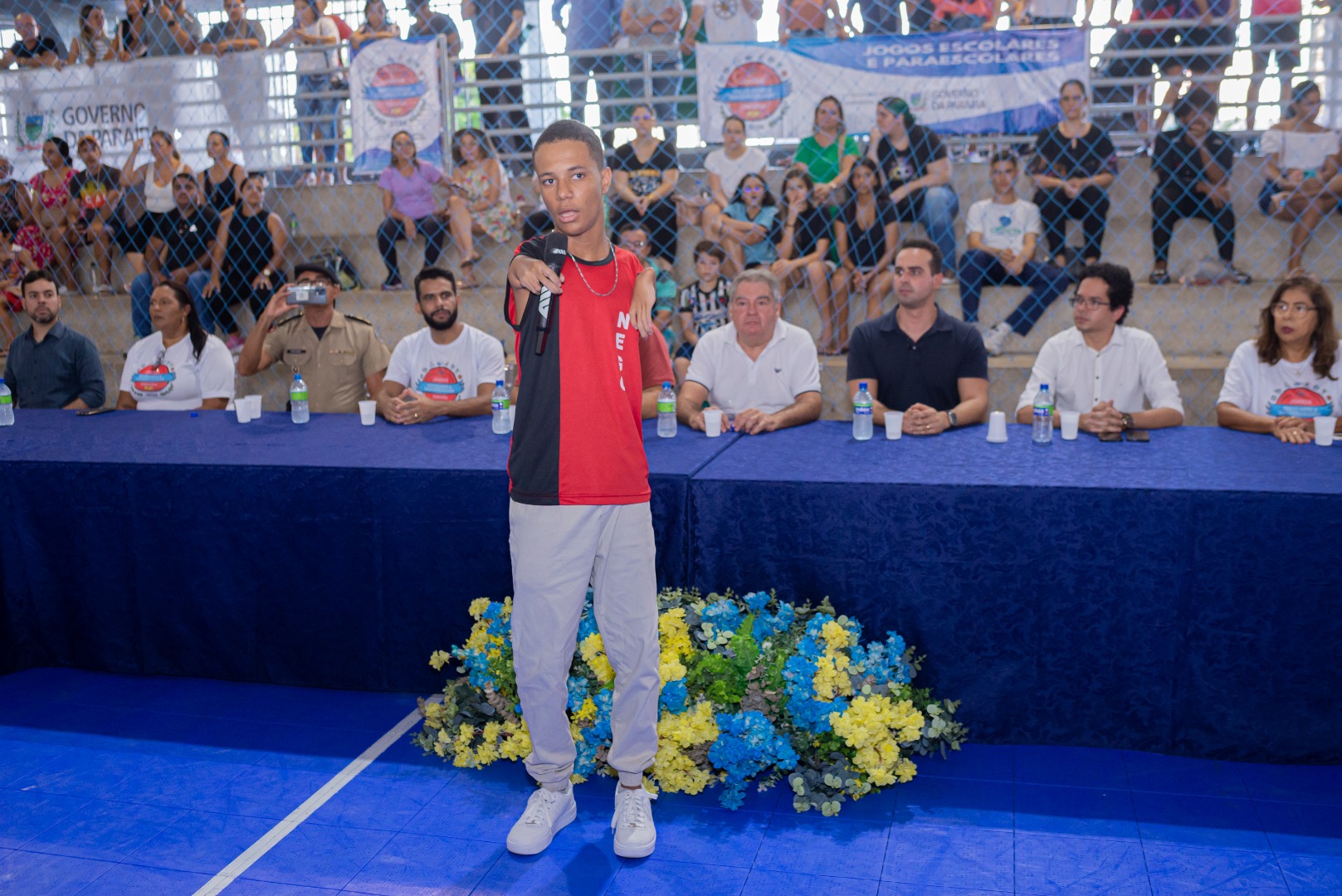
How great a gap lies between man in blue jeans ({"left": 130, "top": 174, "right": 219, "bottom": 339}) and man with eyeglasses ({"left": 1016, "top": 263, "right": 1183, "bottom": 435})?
15.7ft

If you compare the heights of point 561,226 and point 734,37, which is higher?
point 734,37

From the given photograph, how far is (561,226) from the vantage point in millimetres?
1977

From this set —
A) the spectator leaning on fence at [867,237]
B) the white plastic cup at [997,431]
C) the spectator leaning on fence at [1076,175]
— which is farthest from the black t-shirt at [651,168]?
the white plastic cup at [997,431]

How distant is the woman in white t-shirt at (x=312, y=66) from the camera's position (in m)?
6.43

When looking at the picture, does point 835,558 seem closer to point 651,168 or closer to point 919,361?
point 919,361

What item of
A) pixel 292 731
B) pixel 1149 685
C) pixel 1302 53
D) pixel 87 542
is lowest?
pixel 292 731

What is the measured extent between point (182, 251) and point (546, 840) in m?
5.34

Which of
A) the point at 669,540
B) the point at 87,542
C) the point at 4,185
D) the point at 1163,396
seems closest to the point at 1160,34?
the point at 1163,396

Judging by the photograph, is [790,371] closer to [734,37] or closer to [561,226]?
[561,226]

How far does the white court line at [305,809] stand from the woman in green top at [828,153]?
3532 mm

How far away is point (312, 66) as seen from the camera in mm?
6484

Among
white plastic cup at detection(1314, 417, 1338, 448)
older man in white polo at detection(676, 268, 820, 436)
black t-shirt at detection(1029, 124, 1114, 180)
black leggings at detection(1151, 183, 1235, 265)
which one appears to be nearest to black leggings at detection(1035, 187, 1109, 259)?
black t-shirt at detection(1029, 124, 1114, 180)

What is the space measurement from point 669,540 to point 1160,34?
454cm

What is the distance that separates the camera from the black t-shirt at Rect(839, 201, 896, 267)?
5340 millimetres
